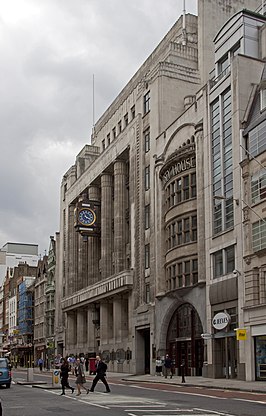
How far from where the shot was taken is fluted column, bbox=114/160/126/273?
7119 cm

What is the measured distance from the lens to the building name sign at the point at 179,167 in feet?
174

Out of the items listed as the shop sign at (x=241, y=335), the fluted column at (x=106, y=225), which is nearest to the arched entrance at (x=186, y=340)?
the shop sign at (x=241, y=335)

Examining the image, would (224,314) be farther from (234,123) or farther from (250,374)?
(234,123)

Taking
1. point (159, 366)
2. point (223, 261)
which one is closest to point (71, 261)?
point (159, 366)

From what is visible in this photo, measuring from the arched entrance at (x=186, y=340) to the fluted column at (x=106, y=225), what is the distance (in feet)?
67.0

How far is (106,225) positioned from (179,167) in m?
24.2

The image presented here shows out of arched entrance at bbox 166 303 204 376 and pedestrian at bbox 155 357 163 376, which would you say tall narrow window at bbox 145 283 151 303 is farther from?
pedestrian at bbox 155 357 163 376

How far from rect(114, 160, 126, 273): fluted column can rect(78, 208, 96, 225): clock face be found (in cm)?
587

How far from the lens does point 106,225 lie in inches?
3036

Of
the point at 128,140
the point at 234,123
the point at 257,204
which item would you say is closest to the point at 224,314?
Answer: the point at 257,204

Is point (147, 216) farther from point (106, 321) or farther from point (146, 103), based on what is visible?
point (106, 321)

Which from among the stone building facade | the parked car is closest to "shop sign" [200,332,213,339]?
the stone building facade

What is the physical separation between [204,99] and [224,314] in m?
16.9

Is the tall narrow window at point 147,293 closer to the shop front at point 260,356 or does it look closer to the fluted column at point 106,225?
the fluted column at point 106,225
